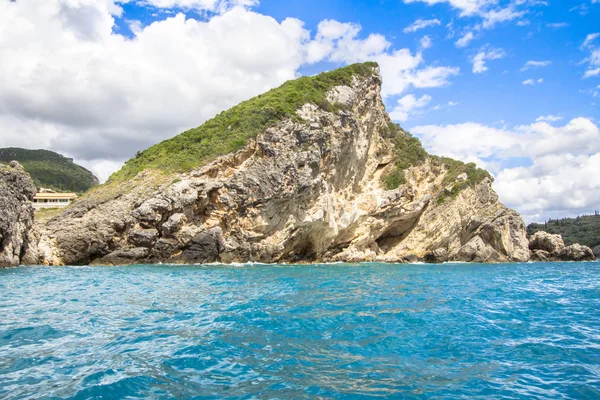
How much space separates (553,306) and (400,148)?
5013 cm

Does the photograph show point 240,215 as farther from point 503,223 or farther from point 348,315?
point 503,223

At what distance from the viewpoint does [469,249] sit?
53.7 metres

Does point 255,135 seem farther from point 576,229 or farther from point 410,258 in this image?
point 576,229

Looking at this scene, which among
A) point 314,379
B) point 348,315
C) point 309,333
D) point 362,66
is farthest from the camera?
point 362,66

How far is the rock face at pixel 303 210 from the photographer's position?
38.8 metres

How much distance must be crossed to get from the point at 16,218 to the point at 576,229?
13995cm

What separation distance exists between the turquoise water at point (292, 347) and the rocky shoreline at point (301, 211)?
75.3ft

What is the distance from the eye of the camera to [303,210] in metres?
46.5

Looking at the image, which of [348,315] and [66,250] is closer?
[348,315]

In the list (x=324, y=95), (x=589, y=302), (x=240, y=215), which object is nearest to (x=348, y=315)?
(x=589, y=302)

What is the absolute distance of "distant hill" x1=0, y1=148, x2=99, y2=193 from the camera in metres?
110

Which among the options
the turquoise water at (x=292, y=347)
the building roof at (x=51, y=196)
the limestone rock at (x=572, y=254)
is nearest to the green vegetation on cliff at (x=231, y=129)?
the building roof at (x=51, y=196)

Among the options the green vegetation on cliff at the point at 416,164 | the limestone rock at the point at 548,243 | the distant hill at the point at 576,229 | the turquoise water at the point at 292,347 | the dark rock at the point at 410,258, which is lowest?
the dark rock at the point at 410,258

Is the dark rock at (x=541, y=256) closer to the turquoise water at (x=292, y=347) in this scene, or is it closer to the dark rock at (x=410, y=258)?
the dark rock at (x=410, y=258)
